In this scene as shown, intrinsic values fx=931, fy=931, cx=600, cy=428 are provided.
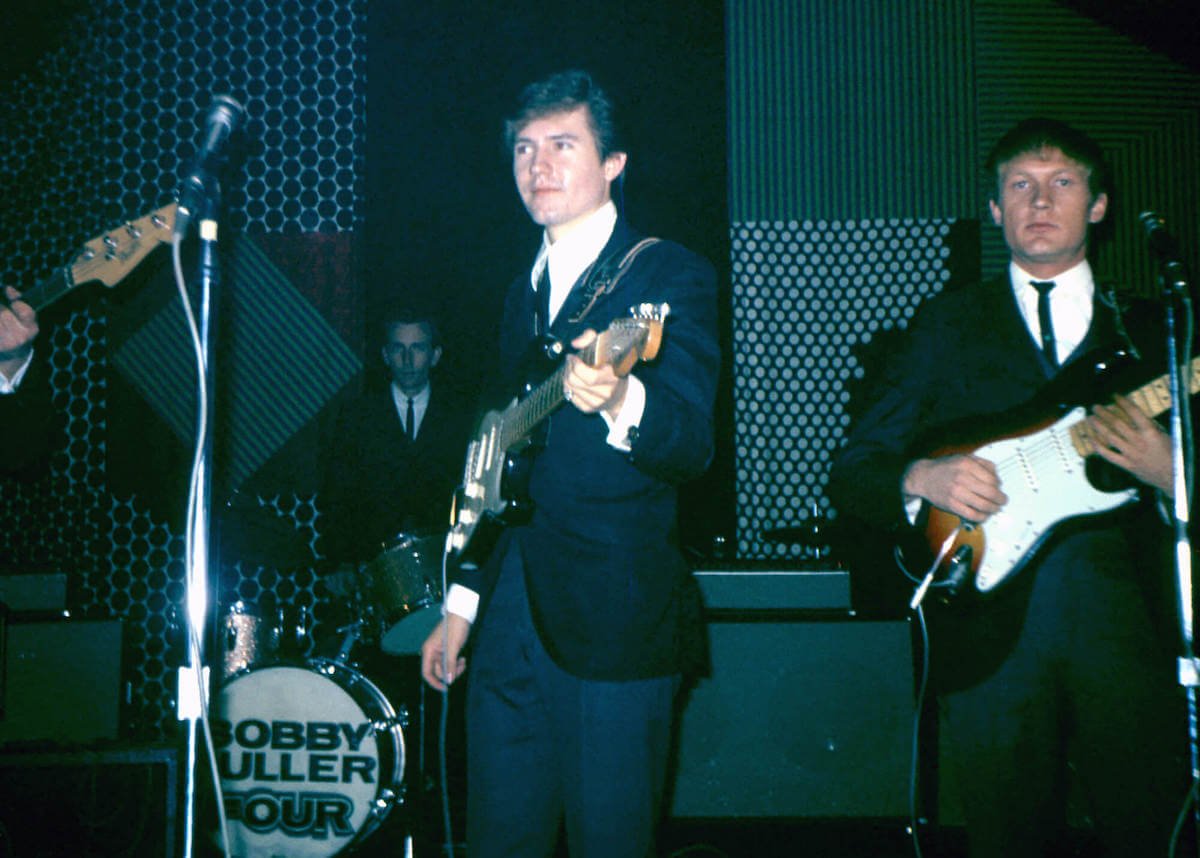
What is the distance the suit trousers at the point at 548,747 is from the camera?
1666mm

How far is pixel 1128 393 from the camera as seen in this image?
6.39 feet

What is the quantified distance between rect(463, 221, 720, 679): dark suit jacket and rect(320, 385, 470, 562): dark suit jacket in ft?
7.90

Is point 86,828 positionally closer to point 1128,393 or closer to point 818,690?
point 818,690

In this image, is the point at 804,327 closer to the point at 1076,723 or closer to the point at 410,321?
the point at 410,321

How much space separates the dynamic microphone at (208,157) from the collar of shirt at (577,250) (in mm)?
691

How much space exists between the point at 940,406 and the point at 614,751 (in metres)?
1.13

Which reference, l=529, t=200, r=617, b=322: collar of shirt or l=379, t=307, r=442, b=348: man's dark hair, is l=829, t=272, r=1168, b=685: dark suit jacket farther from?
l=379, t=307, r=442, b=348: man's dark hair

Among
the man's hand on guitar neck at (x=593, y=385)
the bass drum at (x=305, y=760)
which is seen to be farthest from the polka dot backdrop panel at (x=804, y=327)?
the man's hand on guitar neck at (x=593, y=385)

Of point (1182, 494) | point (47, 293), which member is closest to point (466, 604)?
point (1182, 494)

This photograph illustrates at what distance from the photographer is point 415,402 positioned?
464cm

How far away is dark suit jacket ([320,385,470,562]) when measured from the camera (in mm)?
4273

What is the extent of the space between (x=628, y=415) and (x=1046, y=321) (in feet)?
3.58

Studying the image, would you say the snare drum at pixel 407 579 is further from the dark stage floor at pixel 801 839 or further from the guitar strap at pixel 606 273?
the guitar strap at pixel 606 273

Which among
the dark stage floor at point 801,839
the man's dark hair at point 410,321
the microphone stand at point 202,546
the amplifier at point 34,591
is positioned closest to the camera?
the microphone stand at point 202,546
